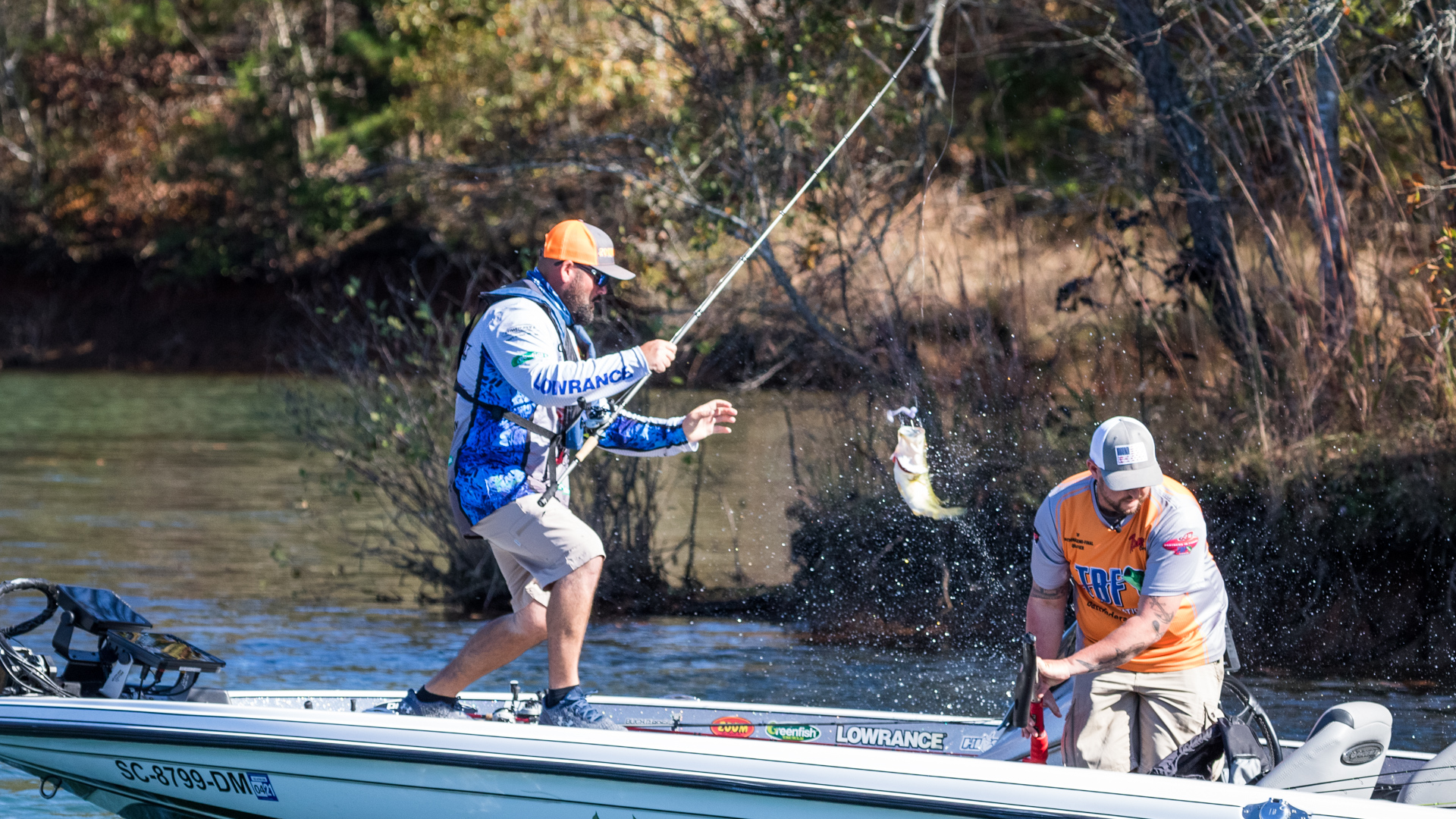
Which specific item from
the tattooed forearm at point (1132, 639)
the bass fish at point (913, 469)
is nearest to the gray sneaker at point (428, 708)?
the bass fish at point (913, 469)

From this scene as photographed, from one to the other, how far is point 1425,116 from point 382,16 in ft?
78.2

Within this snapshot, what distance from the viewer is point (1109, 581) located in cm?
492

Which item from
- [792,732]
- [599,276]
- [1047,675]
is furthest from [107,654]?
[1047,675]

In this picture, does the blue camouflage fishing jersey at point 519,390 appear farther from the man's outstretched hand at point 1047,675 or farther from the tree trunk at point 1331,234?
the tree trunk at point 1331,234

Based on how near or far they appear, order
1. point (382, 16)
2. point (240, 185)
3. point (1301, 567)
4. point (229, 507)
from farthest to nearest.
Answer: point (240, 185)
point (382, 16)
point (229, 507)
point (1301, 567)

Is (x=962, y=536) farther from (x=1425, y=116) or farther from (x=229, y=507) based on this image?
(x=229, y=507)

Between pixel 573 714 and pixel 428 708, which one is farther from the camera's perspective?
pixel 428 708

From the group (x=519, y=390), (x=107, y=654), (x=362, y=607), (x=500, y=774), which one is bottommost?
(x=362, y=607)

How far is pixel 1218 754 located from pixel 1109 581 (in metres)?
0.61

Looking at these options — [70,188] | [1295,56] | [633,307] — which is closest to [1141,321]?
[1295,56]

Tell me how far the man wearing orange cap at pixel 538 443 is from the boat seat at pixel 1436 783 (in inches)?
97.1

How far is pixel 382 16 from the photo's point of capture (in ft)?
100

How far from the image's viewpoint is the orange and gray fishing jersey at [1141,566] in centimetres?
472

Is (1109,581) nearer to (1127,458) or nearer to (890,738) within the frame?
(1127,458)
